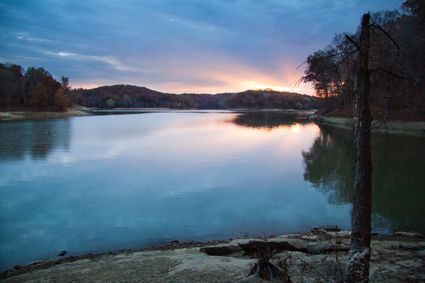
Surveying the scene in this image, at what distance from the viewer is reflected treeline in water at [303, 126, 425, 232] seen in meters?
11.8

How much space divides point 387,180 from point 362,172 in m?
14.1

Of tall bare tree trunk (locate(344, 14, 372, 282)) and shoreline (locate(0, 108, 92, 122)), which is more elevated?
tall bare tree trunk (locate(344, 14, 372, 282))

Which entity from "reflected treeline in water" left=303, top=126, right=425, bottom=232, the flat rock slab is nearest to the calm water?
"reflected treeline in water" left=303, top=126, right=425, bottom=232

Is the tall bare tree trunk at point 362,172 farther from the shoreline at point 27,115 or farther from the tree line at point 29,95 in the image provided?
the tree line at point 29,95

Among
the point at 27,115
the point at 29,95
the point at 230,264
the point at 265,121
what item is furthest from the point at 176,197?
the point at 29,95

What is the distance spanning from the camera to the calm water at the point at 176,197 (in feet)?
34.4

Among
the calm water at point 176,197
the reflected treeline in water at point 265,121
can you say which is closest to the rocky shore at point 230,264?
the calm water at point 176,197

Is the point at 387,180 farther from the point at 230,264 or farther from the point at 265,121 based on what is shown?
the point at 265,121

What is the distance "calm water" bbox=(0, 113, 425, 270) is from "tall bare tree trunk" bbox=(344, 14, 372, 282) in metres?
0.30

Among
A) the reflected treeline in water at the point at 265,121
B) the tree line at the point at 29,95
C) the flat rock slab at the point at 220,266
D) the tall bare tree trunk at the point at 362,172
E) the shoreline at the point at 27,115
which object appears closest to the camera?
the tall bare tree trunk at the point at 362,172

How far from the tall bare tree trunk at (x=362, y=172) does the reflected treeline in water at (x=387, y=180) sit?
70cm

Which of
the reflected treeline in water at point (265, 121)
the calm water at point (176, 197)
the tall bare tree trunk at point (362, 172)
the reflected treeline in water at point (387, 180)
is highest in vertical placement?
the tall bare tree trunk at point (362, 172)

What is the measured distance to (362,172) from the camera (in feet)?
16.2

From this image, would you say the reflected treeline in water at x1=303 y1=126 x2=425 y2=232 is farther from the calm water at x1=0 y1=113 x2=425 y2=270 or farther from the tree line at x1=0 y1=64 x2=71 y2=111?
the tree line at x1=0 y1=64 x2=71 y2=111
